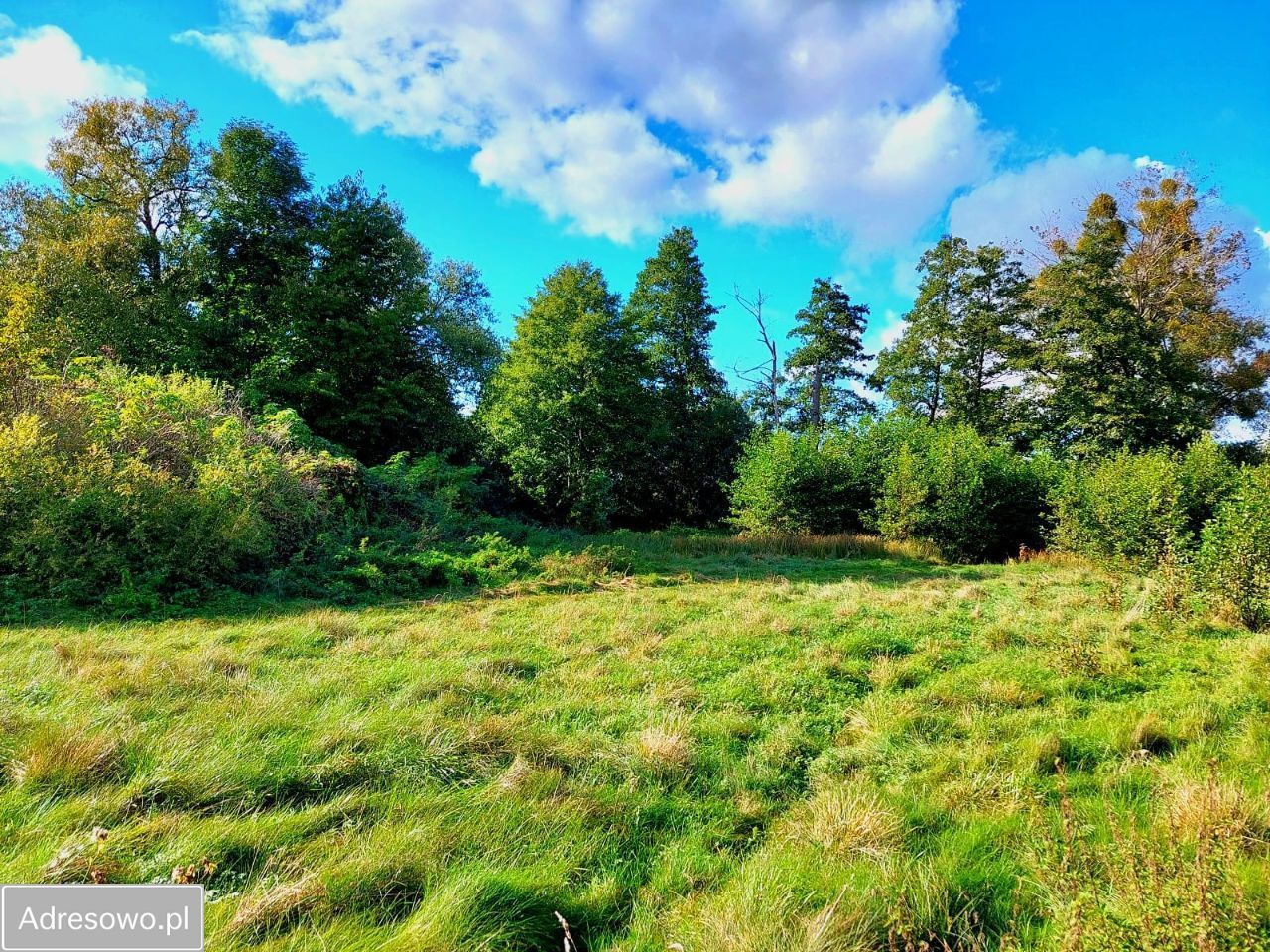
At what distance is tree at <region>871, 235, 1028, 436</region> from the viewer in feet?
76.4

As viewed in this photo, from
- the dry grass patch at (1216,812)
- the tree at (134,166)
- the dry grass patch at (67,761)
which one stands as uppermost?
the tree at (134,166)

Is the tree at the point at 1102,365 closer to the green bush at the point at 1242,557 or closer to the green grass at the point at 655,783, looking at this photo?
the green bush at the point at 1242,557

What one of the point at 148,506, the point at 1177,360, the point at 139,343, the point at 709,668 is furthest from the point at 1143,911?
the point at 1177,360

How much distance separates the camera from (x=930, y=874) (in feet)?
7.41

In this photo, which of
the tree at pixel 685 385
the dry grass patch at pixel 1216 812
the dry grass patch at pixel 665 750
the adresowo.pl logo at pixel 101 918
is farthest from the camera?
the tree at pixel 685 385

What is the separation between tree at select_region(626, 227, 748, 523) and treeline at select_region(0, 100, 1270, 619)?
0.42 feet

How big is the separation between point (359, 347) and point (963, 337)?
24.1 metres

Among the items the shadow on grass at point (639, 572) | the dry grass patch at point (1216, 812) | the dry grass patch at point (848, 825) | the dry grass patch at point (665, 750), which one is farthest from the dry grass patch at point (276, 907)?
the shadow on grass at point (639, 572)

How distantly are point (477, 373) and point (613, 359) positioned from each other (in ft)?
33.6

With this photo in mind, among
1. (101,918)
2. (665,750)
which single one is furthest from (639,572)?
(101,918)

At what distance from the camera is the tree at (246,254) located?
1761 centimetres

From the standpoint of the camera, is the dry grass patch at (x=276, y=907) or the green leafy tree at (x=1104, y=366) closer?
the dry grass patch at (x=276, y=907)

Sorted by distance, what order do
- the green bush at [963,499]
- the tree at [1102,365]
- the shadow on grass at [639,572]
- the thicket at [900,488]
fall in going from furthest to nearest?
the tree at [1102,365] < the thicket at [900,488] < the green bush at [963,499] < the shadow on grass at [639,572]

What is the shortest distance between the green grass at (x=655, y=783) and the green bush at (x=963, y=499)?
9234 millimetres
